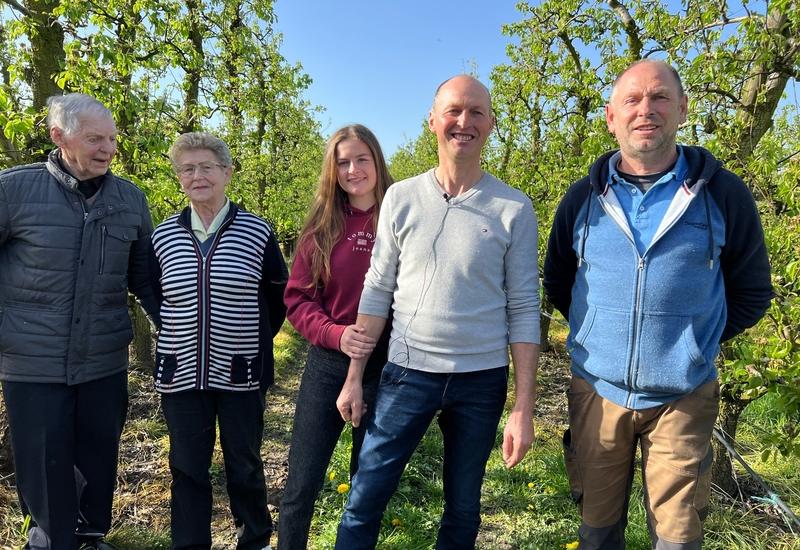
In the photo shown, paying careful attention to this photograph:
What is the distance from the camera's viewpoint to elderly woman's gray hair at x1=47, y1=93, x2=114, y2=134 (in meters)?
2.53

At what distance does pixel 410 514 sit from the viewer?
3.29 m

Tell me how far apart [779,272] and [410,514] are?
2.67 metres

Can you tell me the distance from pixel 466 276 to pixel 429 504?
6.88ft

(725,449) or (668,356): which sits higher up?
(668,356)

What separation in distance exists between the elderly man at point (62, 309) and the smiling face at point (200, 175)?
41 cm

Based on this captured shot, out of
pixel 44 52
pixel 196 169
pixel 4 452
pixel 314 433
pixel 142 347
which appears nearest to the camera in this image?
pixel 314 433

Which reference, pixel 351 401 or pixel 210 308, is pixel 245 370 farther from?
pixel 351 401

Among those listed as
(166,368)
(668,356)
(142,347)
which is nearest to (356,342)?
(166,368)

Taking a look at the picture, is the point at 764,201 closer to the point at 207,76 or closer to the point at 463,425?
the point at 463,425

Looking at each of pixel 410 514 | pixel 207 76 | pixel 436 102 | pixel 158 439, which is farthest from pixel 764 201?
pixel 207 76

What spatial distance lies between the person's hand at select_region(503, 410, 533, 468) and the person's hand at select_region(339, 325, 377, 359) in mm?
684

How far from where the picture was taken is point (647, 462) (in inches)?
85.3

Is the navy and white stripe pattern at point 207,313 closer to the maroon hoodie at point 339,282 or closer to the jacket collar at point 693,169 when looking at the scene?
the maroon hoodie at point 339,282

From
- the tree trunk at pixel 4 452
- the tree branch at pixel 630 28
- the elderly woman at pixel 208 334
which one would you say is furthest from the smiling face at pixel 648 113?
the tree trunk at pixel 4 452
